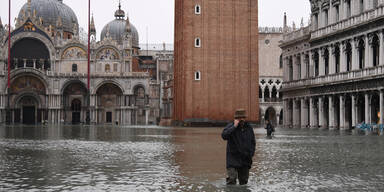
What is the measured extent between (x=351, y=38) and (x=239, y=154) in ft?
118

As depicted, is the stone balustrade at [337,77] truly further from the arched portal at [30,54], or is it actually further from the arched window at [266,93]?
the arched portal at [30,54]

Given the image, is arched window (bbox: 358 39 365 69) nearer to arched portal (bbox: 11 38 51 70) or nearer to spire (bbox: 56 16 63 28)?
arched portal (bbox: 11 38 51 70)

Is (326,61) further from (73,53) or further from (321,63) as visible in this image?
(73,53)

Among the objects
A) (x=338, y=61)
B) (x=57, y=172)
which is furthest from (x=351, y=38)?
(x=57, y=172)

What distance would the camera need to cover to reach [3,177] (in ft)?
34.8

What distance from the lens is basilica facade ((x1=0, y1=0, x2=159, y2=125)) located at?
8344 centimetres

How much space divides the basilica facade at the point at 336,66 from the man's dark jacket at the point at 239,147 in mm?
30655

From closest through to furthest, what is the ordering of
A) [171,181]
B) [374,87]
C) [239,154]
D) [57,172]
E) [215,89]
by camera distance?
[239,154], [171,181], [57,172], [374,87], [215,89]

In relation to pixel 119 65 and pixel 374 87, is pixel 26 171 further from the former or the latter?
pixel 119 65

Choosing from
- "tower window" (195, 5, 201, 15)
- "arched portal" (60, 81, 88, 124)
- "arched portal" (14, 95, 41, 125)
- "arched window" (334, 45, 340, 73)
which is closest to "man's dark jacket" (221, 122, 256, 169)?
"arched window" (334, 45, 340, 73)

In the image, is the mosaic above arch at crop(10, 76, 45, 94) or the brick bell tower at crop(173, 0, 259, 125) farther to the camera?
the mosaic above arch at crop(10, 76, 45, 94)

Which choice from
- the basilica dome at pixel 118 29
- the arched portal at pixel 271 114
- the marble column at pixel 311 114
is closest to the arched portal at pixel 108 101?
the basilica dome at pixel 118 29

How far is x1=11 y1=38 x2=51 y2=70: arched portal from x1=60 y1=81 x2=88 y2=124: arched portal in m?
4.82

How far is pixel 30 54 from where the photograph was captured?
84562 millimetres
